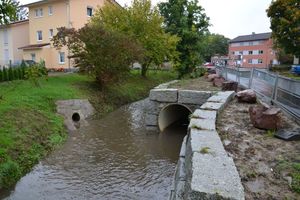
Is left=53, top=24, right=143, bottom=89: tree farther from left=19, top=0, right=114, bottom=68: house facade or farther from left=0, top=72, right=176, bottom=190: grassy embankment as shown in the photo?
left=19, top=0, right=114, bottom=68: house facade

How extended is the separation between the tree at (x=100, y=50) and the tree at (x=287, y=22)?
15084 millimetres

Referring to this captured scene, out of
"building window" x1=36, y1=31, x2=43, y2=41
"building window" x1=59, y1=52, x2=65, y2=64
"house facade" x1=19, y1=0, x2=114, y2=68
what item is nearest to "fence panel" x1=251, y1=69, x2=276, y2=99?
"house facade" x1=19, y1=0, x2=114, y2=68

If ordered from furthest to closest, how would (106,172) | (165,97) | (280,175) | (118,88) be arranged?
(118,88)
(165,97)
(106,172)
(280,175)

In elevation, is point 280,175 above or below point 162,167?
above

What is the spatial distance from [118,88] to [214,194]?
19.7m

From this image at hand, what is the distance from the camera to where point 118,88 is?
72.4 feet

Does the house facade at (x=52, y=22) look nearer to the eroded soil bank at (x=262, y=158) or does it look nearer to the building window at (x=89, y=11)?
the building window at (x=89, y=11)

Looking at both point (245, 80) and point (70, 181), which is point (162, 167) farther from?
point (245, 80)

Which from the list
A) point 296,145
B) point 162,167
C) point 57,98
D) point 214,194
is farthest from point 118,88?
point 214,194

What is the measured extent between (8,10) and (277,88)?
23.7ft

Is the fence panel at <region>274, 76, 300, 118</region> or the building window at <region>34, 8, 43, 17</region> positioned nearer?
the fence panel at <region>274, 76, 300, 118</region>

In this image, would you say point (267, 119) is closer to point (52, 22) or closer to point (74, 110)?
point (74, 110)

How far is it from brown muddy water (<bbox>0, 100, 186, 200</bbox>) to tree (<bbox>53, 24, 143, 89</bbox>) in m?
5.92

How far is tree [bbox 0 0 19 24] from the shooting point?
13.2ft
